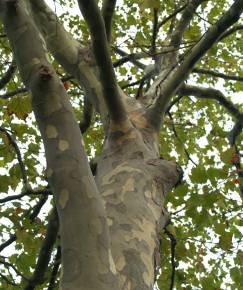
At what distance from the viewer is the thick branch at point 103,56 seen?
5.47 ft

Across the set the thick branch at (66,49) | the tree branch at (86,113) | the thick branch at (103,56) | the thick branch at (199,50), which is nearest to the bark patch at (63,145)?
the thick branch at (103,56)

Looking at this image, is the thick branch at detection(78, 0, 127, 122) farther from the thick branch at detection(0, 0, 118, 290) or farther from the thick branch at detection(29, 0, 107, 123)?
the thick branch at detection(29, 0, 107, 123)

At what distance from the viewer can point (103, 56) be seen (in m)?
2.10

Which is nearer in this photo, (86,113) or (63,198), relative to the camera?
(63,198)

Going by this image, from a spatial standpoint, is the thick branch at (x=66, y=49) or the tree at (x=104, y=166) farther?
the thick branch at (x=66, y=49)

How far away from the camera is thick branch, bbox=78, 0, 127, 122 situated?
5.47 ft

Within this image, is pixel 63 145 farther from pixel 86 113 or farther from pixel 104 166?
pixel 86 113

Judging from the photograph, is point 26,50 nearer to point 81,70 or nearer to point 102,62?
point 102,62

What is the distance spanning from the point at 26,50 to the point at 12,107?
1.37 meters

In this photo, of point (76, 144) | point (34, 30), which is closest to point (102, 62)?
point (34, 30)

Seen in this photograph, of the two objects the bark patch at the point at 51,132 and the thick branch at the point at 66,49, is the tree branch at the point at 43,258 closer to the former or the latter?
the thick branch at the point at 66,49

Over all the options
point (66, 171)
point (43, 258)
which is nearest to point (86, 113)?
point (43, 258)

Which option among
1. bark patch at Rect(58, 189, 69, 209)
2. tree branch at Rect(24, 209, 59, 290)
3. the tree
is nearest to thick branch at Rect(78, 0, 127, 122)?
the tree

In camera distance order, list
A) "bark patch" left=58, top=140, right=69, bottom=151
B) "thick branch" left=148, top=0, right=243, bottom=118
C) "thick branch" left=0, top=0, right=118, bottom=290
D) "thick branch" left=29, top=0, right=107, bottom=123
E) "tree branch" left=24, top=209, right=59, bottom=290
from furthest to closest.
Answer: "thick branch" left=29, top=0, right=107, bottom=123 → "tree branch" left=24, top=209, right=59, bottom=290 → "thick branch" left=148, top=0, right=243, bottom=118 → "bark patch" left=58, top=140, right=69, bottom=151 → "thick branch" left=0, top=0, right=118, bottom=290
